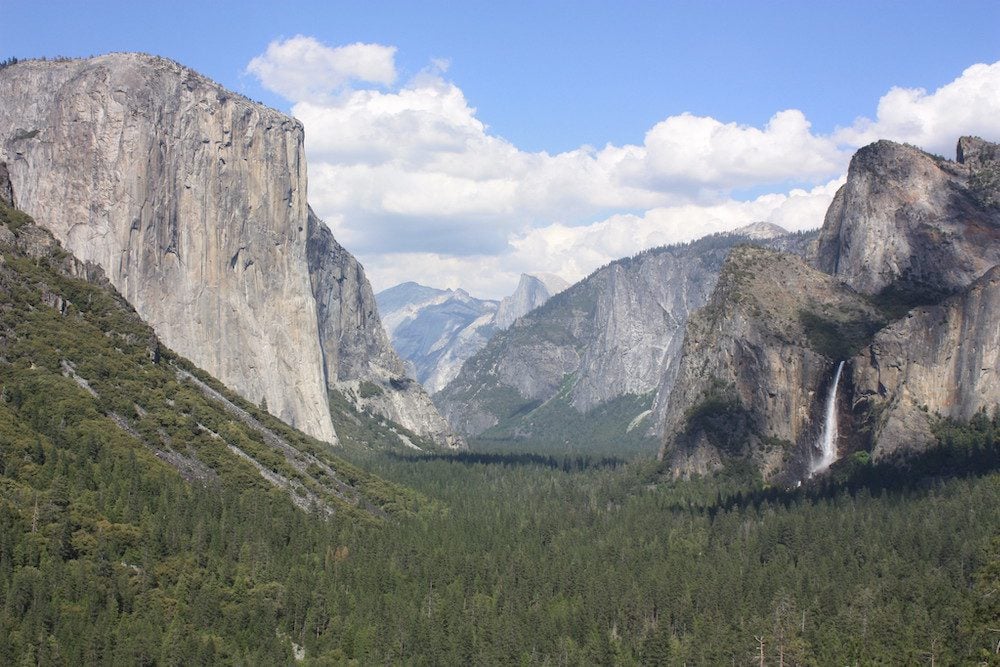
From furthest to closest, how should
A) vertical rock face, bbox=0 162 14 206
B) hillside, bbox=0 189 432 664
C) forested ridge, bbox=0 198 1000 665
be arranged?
vertical rock face, bbox=0 162 14 206, forested ridge, bbox=0 198 1000 665, hillside, bbox=0 189 432 664

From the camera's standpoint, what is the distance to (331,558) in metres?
126

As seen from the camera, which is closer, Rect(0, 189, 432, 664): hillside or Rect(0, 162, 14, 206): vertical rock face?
Rect(0, 189, 432, 664): hillside

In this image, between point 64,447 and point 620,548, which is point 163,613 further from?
point 620,548

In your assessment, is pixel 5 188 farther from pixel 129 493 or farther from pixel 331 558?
pixel 331 558

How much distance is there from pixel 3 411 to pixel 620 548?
71394mm

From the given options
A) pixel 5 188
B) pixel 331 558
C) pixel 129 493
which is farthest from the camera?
pixel 5 188

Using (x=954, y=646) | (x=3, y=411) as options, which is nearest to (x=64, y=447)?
(x=3, y=411)

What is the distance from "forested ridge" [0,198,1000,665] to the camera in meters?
99.2

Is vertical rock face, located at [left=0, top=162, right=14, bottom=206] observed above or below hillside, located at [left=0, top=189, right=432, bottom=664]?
above

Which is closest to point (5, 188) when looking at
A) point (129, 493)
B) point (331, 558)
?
point (129, 493)

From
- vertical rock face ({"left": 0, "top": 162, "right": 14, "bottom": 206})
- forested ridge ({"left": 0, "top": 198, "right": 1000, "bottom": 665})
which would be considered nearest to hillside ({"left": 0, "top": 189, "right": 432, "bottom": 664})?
forested ridge ({"left": 0, "top": 198, "right": 1000, "bottom": 665})

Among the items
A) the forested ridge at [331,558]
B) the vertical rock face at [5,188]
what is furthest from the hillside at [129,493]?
the vertical rock face at [5,188]

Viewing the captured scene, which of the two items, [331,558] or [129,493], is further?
[331,558]

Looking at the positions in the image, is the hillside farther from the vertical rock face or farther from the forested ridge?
the vertical rock face
